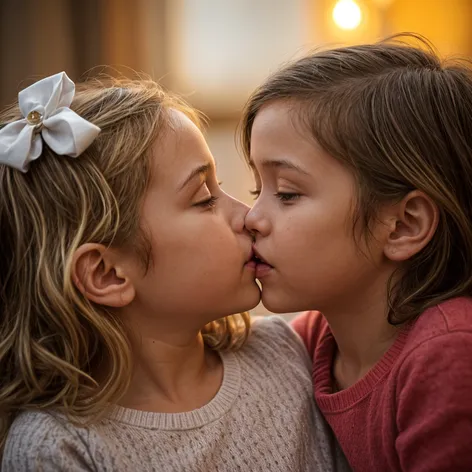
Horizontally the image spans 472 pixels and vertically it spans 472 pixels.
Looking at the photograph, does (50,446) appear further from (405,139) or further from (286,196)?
(405,139)

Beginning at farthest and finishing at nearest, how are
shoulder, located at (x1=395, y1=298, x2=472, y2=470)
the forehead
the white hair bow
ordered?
the forehead → the white hair bow → shoulder, located at (x1=395, y1=298, x2=472, y2=470)

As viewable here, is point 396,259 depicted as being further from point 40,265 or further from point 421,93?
point 40,265

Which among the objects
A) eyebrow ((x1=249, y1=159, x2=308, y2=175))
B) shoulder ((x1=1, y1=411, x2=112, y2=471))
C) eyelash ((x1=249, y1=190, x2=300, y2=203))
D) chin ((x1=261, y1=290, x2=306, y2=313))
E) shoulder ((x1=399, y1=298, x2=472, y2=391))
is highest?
eyebrow ((x1=249, y1=159, x2=308, y2=175))

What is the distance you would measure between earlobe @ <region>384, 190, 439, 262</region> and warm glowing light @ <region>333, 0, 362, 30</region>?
190cm

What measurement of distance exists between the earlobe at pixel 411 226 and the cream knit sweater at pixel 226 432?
350 millimetres

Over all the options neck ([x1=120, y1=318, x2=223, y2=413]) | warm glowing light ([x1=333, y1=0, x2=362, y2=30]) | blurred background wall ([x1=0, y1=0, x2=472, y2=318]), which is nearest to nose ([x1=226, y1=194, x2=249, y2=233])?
neck ([x1=120, y1=318, x2=223, y2=413])

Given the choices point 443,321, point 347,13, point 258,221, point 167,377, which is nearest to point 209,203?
point 258,221

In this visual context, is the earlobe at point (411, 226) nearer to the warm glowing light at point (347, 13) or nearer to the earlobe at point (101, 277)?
the earlobe at point (101, 277)

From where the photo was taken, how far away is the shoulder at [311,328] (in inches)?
59.8

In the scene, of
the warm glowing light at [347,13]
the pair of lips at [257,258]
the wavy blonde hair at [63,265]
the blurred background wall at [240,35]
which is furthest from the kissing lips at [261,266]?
the warm glowing light at [347,13]

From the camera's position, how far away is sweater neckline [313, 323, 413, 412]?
1.22 meters

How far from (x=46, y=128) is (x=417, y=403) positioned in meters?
0.77

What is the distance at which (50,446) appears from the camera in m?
1.06

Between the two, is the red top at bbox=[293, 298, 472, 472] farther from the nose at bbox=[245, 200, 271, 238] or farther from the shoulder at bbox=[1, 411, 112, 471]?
the shoulder at bbox=[1, 411, 112, 471]
